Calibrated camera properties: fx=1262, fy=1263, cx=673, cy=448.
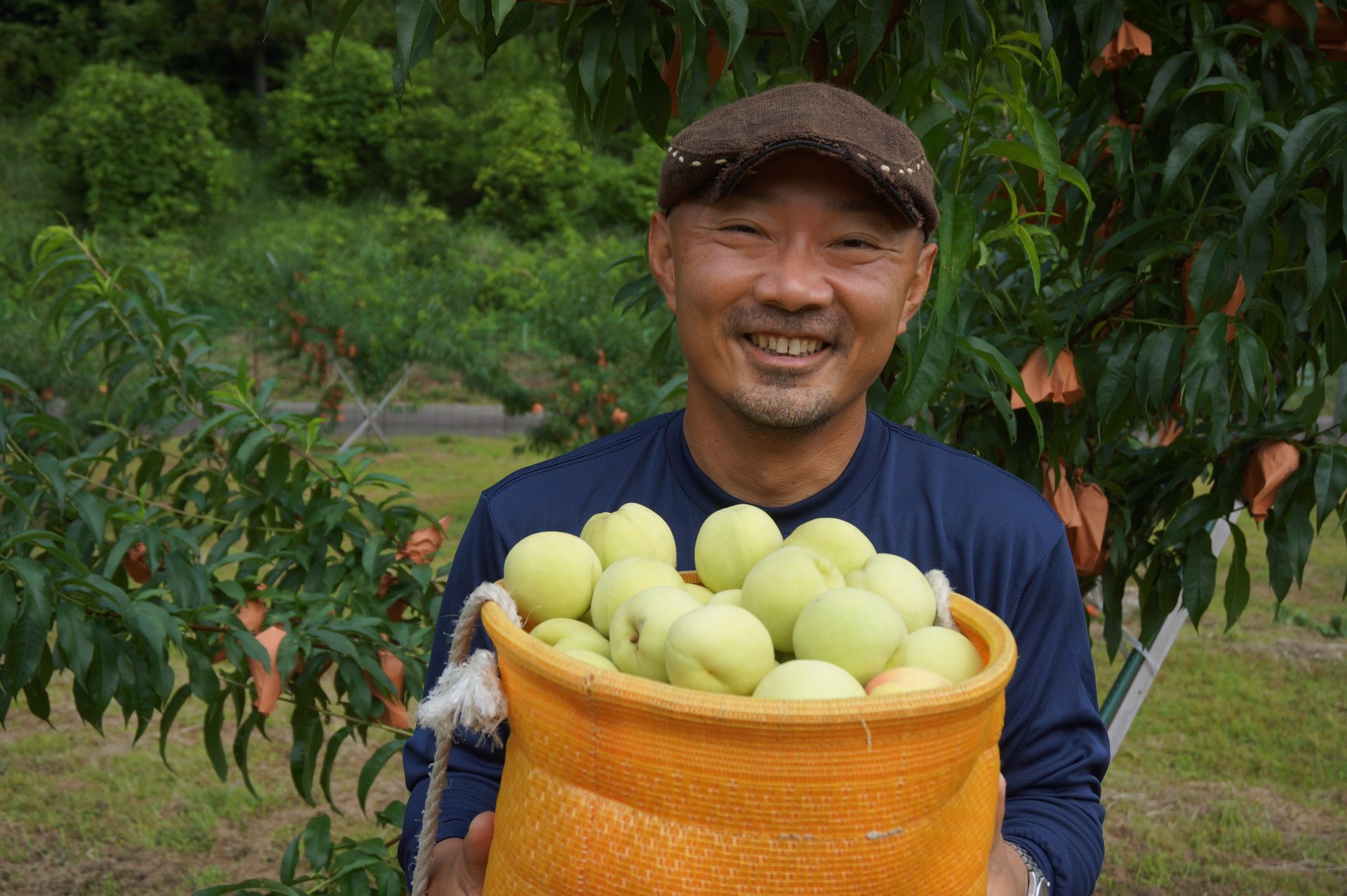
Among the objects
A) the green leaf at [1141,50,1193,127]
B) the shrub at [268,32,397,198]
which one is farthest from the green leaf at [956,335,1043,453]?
the shrub at [268,32,397,198]

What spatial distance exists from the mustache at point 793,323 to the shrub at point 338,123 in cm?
2488

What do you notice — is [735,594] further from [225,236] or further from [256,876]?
[225,236]

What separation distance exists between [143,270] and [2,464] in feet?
1.60

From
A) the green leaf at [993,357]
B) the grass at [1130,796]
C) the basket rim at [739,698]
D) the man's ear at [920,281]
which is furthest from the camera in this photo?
the grass at [1130,796]

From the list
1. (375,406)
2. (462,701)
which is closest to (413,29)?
(462,701)

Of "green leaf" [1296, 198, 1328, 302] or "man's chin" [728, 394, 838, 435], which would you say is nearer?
"man's chin" [728, 394, 838, 435]

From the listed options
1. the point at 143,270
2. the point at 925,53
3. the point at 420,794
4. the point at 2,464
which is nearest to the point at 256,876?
the point at 2,464

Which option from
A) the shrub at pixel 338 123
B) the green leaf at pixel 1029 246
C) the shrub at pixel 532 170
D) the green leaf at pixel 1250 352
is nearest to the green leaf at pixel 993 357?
the green leaf at pixel 1029 246

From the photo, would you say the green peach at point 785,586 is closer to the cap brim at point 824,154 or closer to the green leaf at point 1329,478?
the cap brim at point 824,154

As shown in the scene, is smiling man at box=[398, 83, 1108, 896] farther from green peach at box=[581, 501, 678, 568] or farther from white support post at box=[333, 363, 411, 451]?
white support post at box=[333, 363, 411, 451]

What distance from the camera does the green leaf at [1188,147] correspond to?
204 cm

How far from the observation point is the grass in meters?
4.14

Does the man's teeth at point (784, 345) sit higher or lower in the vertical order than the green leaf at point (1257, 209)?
lower

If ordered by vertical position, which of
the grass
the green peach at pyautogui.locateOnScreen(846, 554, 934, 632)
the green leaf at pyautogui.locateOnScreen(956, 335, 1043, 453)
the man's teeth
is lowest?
the grass
